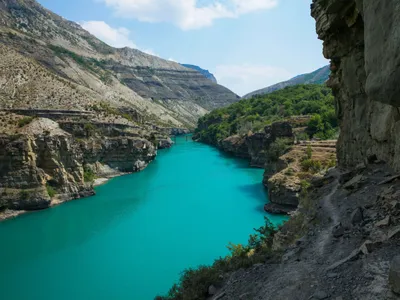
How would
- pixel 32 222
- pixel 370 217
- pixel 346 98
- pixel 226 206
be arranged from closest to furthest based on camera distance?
pixel 370 217 < pixel 346 98 < pixel 32 222 < pixel 226 206

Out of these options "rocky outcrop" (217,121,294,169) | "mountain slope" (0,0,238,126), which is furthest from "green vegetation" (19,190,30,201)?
"rocky outcrop" (217,121,294,169)

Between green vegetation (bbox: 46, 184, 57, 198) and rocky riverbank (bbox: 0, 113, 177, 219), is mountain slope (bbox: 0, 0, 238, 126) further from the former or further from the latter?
green vegetation (bbox: 46, 184, 57, 198)

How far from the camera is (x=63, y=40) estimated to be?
15425 centimetres

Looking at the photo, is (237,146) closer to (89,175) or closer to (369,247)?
(89,175)

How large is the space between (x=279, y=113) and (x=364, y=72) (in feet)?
247

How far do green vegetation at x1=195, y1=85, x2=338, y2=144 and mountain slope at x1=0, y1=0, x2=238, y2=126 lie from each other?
86.3ft

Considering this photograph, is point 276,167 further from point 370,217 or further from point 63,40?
point 63,40

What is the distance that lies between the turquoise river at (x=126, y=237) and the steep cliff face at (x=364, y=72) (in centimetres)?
1379

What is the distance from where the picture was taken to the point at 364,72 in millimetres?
15977

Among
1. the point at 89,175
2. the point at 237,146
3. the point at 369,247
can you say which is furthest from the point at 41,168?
the point at 237,146

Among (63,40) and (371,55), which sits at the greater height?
(63,40)

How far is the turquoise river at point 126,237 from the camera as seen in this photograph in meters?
22.5

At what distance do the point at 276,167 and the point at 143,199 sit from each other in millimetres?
17009

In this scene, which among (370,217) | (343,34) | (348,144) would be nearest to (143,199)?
(348,144)
